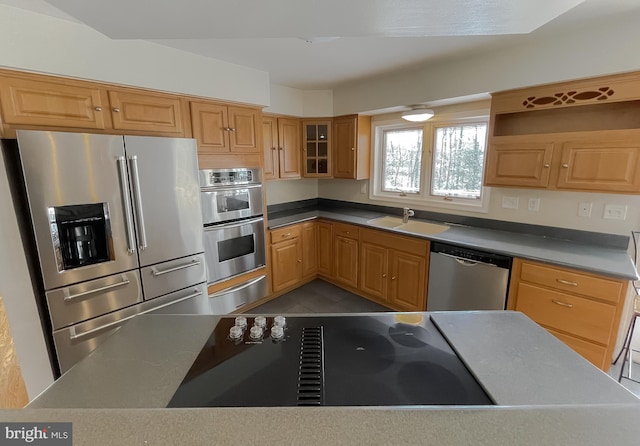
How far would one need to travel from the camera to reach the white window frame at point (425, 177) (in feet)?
9.52

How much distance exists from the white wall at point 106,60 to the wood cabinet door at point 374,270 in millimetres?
1987

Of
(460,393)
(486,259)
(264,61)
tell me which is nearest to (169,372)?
(460,393)

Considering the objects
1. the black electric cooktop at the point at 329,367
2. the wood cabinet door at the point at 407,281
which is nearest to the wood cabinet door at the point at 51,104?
the black electric cooktop at the point at 329,367

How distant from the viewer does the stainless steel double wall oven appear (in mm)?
2602

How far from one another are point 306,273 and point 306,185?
1.31 metres

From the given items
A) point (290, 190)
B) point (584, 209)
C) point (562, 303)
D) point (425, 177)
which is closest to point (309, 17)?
point (562, 303)

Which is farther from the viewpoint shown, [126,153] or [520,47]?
[520,47]

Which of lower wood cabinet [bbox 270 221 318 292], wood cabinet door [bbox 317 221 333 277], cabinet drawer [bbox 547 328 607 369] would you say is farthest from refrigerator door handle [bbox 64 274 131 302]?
cabinet drawer [bbox 547 328 607 369]

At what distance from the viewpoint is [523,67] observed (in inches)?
87.3

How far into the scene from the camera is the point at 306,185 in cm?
426

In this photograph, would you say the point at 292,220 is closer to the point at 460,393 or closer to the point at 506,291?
the point at 506,291

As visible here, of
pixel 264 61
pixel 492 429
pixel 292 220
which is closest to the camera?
pixel 492 429

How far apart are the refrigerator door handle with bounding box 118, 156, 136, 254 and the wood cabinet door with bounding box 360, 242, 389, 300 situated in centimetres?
217

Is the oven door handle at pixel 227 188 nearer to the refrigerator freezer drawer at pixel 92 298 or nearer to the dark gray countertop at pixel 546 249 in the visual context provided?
the refrigerator freezer drawer at pixel 92 298
